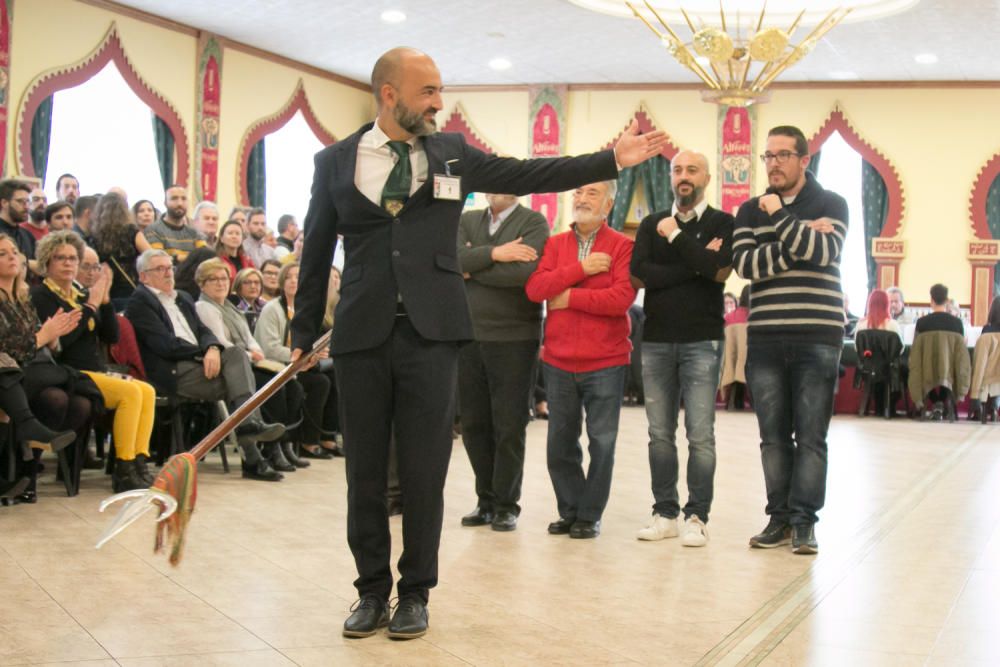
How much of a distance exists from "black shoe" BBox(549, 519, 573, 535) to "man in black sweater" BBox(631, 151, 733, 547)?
26cm

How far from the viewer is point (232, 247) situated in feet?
25.6

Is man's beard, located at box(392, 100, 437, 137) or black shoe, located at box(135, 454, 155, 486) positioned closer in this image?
man's beard, located at box(392, 100, 437, 137)

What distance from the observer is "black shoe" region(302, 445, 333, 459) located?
662 centimetres

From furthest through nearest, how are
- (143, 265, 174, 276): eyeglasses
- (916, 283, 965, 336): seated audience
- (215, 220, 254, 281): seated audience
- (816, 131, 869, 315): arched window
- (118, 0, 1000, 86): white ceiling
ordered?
(816, 131, 869, 315): arched window
(118, 0, 1000, 86): white ceiling
(916, 283, 965, 336): seated audience
(215, 220, 254, 281): seated audience
(143, 265, 174, 276): eyeglasses

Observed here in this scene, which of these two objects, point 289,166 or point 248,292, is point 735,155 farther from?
point 248,292

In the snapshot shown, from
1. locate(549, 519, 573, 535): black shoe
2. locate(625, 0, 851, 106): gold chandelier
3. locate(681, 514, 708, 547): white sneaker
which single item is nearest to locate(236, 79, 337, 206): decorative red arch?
locate(625, 0, 851, 106): gold chandelier

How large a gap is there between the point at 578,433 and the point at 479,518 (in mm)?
505

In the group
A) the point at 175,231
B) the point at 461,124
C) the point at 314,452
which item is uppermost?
the point at 461,124

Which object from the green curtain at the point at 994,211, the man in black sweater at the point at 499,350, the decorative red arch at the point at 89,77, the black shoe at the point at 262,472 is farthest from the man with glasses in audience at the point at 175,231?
the green curtain at the point at 994,211

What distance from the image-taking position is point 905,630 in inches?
123

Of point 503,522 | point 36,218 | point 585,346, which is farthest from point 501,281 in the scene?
point 36,218

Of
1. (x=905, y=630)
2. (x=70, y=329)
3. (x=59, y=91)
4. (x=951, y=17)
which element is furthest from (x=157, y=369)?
(x=951, y=17)

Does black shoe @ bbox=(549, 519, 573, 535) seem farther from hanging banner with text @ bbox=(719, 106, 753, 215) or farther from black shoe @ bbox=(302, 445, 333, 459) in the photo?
hanging banner with text @ bbox=(719, 106, 753, 215)

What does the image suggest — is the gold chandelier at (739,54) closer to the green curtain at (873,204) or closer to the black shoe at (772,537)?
the green curtain at (873,204)
